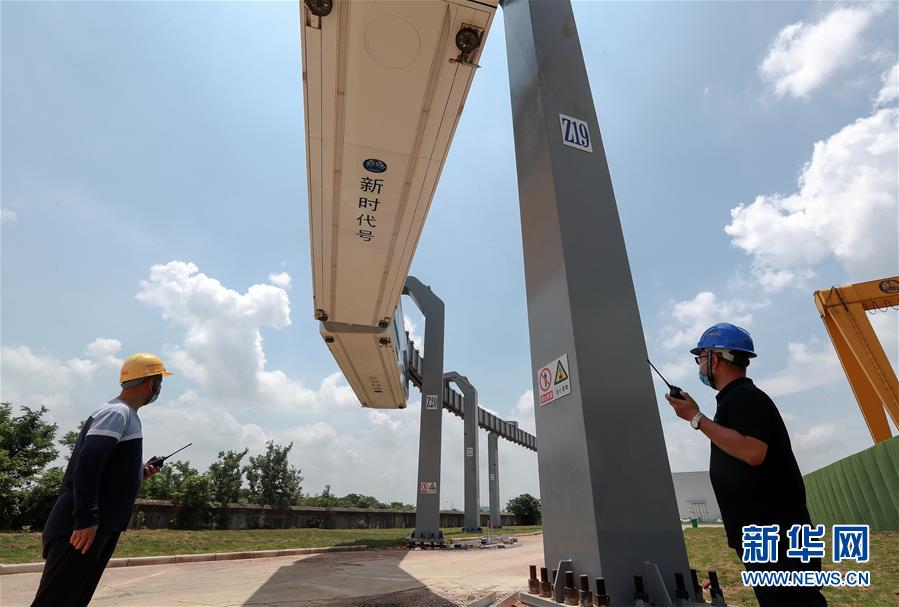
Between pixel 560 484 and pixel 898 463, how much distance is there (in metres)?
10.2

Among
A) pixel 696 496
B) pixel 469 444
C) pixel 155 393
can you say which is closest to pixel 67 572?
pixel 155 393

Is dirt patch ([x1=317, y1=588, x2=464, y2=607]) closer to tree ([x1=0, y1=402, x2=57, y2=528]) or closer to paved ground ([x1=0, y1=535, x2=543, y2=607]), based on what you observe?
paved ground ([x1=0, y1=535, x2=543, y2=607])

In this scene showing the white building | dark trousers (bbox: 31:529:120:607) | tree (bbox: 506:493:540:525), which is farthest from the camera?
the white building

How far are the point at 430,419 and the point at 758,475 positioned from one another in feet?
44.7

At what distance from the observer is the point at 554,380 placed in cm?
338

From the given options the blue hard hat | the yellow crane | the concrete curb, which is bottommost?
the concrete curb

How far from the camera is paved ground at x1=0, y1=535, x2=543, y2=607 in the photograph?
16.9ft

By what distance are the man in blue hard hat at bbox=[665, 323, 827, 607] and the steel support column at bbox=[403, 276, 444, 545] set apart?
1309cm

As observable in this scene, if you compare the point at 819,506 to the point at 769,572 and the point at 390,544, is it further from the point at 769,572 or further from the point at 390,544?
the point at 769,572

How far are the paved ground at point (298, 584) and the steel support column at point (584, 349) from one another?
2924 millimetres

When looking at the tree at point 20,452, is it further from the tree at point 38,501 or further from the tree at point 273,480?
the tree at point 273,480

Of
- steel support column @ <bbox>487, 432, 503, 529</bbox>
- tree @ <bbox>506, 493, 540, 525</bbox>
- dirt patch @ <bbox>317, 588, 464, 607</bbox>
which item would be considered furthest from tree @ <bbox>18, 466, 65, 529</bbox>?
tree @ <bbox>506, 493, 540, 525</bbox>

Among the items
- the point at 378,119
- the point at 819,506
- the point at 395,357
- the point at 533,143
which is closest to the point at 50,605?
the point at 533,143

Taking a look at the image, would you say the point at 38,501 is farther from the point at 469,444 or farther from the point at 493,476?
the point at 493,476
